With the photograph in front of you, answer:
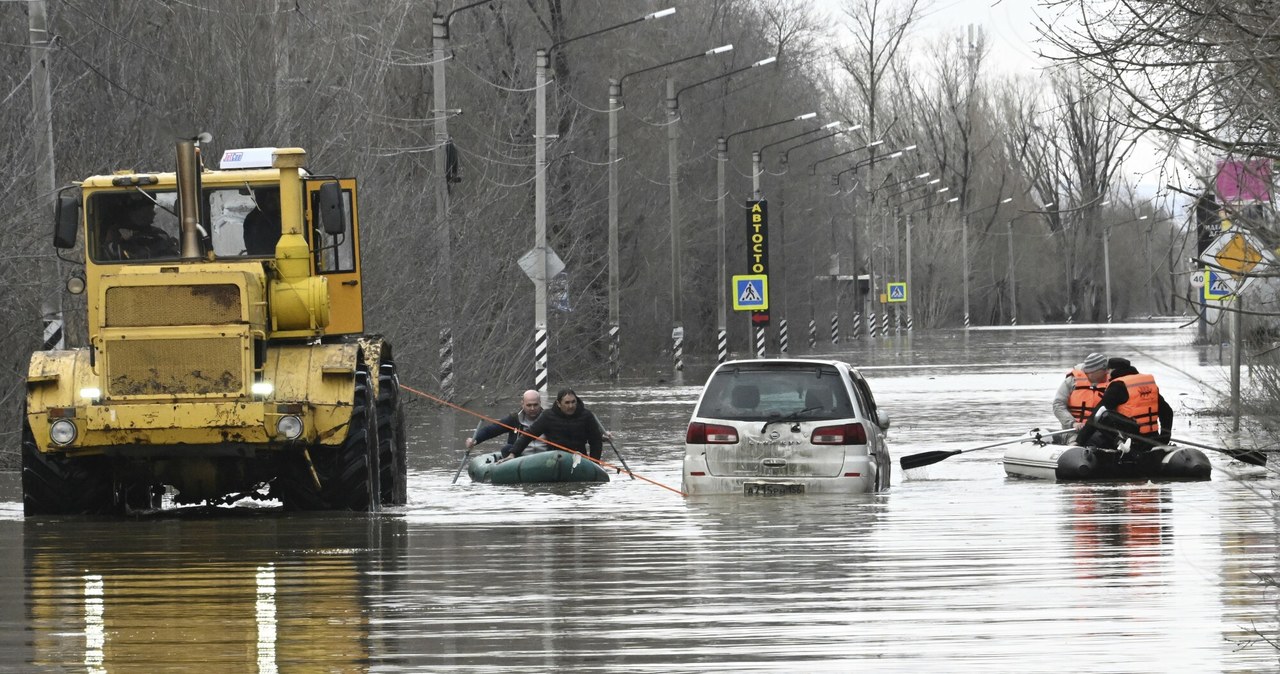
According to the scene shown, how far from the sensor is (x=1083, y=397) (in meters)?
22.2

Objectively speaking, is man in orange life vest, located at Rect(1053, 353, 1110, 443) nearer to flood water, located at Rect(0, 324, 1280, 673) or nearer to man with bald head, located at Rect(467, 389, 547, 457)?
flood water, located at Rect(0, 324, 1280, 673)

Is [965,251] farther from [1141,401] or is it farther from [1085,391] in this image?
[1141,401]

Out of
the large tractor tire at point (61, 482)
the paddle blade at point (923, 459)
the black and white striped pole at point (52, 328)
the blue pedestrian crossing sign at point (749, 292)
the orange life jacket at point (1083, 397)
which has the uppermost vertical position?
the blue pedestrian crossing sign at point (749, 292)

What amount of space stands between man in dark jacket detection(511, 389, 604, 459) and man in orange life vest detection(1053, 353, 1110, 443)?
4.90 meters

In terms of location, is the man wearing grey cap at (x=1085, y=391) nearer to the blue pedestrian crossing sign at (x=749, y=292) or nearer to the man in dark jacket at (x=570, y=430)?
the man in dark jacket at (x=570, y=430)

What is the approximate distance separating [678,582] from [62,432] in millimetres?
5918

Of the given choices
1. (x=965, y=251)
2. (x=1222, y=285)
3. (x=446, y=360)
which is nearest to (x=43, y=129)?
(x=446, y=360)

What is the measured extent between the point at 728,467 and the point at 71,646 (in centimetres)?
960

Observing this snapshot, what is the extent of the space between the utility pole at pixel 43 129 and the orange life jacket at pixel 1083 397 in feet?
35.5

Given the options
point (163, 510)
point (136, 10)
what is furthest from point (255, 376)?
point (136, 10)

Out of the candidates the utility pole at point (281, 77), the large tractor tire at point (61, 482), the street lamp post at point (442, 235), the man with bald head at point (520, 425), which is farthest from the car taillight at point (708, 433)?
the street lamp post at point (442, 235)

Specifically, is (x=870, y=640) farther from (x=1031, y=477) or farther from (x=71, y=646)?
(x=1031, y=477)

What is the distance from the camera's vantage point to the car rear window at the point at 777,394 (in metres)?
18.6

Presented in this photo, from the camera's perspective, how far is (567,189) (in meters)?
56.0
